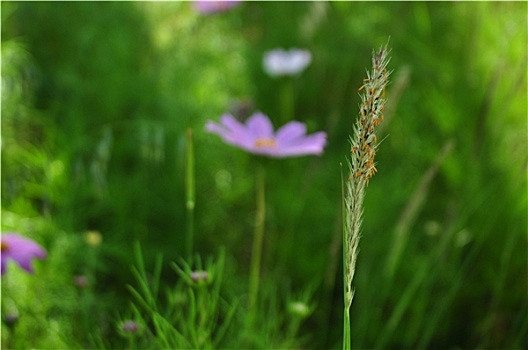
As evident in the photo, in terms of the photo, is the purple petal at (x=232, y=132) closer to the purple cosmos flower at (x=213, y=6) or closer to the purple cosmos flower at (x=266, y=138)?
the purple cosmos flower at (x=266, y=138)

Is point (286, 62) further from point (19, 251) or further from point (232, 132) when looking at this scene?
point (19, 251)

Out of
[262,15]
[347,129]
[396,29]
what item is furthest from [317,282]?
[262,15]

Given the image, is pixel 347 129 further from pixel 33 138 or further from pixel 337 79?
pixel 33 138

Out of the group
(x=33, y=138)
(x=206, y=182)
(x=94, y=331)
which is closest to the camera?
(x=94, y=331)

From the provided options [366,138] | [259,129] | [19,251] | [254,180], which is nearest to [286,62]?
[254,180]

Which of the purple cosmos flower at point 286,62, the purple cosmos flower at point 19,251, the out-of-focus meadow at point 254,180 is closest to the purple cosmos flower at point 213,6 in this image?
the out-of-focus meadow at point 254,180
